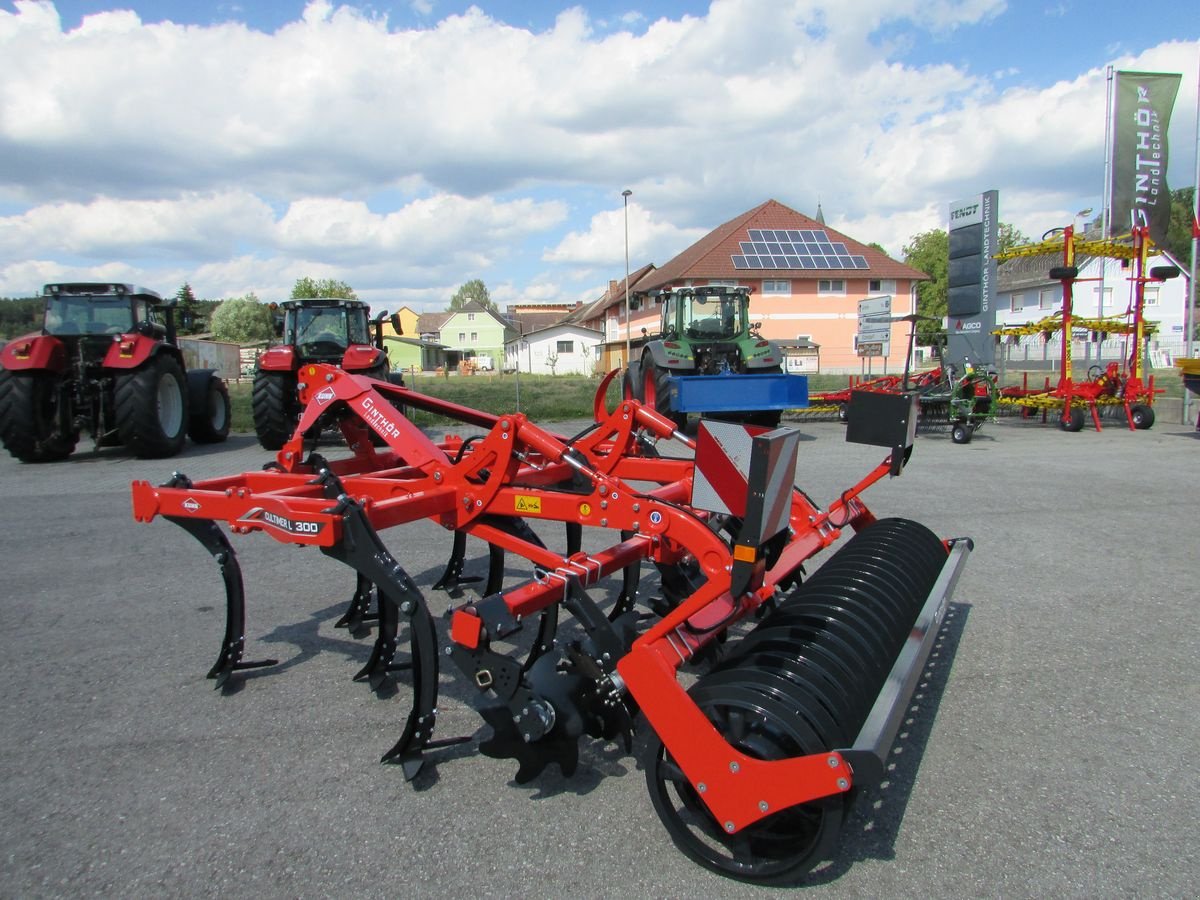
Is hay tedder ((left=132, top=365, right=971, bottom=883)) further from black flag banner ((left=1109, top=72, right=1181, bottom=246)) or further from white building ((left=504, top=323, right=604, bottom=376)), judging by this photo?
white building ((left=504, top=323, right=604, bottom=376))

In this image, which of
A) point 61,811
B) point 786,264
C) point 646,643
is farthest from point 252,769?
point 786,264

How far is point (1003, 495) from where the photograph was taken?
832 cm

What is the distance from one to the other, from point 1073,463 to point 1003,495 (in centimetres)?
299

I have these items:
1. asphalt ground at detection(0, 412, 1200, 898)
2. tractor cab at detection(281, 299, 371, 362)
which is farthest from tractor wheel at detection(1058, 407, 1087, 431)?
tractor cab at detection(281, 299, 371, 362)

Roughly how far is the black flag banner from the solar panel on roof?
21.4 metres

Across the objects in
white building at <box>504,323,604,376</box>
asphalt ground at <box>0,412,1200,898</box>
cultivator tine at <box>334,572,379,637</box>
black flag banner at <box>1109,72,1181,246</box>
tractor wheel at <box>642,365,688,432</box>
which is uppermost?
black flag banner at <box>1109,72,1181,246</box>

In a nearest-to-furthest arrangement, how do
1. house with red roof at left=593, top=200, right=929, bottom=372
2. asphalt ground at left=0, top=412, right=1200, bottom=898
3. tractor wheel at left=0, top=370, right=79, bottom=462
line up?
1. asphalt ground at left=0, top=412, right=1200, bottom=898
2. tractor wheel at left=0, top=370, right=79, bottom=462
3. house with red roof at left=593, top=200, right=929, bottom=372

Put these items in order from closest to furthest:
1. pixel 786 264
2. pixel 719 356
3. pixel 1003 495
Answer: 1. pixel 1003 495
2. pixel 719 356
3. pixel 786 264

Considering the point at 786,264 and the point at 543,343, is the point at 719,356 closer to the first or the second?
the point at 786,264

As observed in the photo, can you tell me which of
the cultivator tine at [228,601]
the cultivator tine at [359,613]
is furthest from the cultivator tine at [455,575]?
the cultivator tine at [228,601]

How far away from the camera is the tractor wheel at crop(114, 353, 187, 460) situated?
36.5 feet

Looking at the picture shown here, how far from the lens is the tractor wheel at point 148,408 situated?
11.1 meters

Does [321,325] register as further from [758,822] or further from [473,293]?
[473,293]

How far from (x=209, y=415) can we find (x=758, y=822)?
13208 mm
